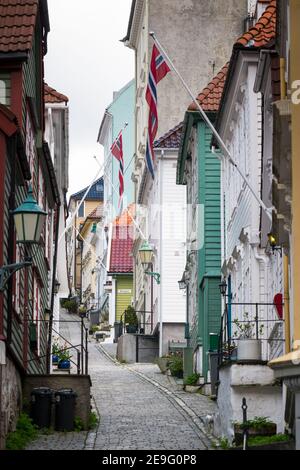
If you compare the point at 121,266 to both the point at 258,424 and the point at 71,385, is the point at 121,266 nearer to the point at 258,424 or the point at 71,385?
the point at 71,385

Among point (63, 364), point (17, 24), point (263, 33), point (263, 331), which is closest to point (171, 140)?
point (63, 364)

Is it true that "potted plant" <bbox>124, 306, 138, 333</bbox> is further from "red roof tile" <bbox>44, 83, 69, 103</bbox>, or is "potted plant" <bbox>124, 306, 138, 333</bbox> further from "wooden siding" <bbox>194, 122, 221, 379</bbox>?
"red roof tile" <bbox>44, 83, 69, 103</bbox>

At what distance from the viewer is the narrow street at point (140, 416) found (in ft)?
74.6

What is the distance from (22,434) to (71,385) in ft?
9.19

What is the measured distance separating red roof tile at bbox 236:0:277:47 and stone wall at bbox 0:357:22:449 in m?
8.26

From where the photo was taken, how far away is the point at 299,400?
49.1ft

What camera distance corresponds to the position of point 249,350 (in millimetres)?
21406

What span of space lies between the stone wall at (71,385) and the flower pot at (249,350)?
190 inches

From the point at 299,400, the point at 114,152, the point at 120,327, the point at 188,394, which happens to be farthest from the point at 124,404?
the point at 120,327

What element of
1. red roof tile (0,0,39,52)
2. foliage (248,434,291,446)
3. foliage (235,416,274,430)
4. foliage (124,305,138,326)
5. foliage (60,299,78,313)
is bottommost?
foliage (248,434,291,446)

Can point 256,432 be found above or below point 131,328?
below

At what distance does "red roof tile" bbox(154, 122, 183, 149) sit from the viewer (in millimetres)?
47000

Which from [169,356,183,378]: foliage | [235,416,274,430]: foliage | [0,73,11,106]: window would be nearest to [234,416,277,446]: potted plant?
[235,416,274,430]: foliage
